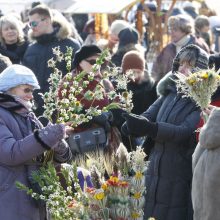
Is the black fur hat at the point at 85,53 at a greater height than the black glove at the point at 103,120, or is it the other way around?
the black fur hat at the point at 85,53

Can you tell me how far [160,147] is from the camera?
6.95 m

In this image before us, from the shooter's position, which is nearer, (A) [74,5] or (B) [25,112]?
(B) [25,112]

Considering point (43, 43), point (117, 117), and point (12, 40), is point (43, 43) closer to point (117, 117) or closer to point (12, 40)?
point (12, 40)

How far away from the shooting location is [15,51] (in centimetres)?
1004

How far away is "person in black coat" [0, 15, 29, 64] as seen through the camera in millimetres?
9969

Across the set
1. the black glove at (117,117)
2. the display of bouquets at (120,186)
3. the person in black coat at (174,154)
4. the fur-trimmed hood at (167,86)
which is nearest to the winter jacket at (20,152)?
the display of bouquets at (120,186)

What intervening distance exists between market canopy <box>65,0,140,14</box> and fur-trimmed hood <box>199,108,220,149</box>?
41.7ft

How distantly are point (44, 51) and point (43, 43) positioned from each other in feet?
0.35

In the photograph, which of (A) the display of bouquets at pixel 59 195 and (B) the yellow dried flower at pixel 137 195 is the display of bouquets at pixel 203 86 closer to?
(B) the yellow dried flower at pixel 137 195

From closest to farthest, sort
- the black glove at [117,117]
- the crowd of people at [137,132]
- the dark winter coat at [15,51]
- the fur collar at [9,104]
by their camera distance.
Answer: the crowd of people at [137,132] → the fur collar at [9,104] → the black glove at [117,117] → the dark winter coat at [15,51]

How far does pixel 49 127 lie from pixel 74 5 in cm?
1417

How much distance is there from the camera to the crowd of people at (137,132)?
18.1 ft

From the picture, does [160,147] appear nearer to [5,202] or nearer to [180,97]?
[180,97]

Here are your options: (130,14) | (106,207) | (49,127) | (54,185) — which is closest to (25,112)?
(49,127)
